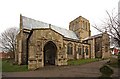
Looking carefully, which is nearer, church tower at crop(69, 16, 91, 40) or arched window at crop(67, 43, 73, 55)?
arched window at crop(67, 43, 73, 55)

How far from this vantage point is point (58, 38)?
1236 inches

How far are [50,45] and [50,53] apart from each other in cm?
233

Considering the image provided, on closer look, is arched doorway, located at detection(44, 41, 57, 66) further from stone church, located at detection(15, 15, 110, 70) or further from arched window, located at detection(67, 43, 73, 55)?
arched window, located at detection(67, 43, 73, 55)

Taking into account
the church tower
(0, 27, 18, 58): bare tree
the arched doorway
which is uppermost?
the church tower

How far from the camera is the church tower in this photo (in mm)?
61625

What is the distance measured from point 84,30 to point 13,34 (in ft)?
86.6

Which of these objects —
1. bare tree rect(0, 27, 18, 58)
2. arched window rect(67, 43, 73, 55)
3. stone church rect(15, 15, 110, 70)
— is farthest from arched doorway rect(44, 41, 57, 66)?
bare tree rect(0, 27, 18, 58)

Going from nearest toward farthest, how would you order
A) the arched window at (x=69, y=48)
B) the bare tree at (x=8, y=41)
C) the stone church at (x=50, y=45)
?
the stone church at (x=50, y=45), the arched window at (x=69, y=48), the bare tree at (x=8, y=41)

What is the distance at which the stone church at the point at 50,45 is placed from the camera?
29261mm

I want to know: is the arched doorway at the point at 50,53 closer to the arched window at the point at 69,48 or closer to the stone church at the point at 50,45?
the stone church at the point at 50,45

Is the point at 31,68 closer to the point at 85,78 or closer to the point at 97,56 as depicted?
the point at 85,78

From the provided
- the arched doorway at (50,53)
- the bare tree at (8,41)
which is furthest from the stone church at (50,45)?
the bare tree at (8,41)

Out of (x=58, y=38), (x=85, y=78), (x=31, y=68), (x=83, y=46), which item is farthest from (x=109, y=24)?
(x=83, y=46)

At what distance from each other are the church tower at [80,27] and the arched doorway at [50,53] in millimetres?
27125
